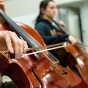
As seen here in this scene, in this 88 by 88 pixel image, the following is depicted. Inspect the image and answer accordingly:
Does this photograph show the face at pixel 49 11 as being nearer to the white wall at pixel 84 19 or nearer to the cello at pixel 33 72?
the cello at pixel 33 72

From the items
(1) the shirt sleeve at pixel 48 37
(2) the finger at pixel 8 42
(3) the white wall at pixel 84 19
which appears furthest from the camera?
(3) the white wall at pixel 84 19

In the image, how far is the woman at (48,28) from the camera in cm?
142

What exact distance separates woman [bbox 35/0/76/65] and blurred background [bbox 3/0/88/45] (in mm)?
973

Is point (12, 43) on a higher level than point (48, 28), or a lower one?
higher

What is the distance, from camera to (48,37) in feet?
4.64

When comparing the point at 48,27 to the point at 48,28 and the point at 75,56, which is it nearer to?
the point at 48,28

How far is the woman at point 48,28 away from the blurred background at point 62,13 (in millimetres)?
973

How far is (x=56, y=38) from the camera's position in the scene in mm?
1419

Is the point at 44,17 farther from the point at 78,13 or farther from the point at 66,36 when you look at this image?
the point at 78,13

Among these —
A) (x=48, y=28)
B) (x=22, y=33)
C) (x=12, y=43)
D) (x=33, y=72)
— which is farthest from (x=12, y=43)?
(x=48, y=28)

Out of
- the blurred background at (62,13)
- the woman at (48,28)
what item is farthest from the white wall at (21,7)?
the woman at (48,28)

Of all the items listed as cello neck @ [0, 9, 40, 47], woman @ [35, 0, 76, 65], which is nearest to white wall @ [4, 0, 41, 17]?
woman @ [35, 0, 76, 65]

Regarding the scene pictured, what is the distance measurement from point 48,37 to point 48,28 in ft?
0.43

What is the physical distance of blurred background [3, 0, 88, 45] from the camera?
2.62 m
